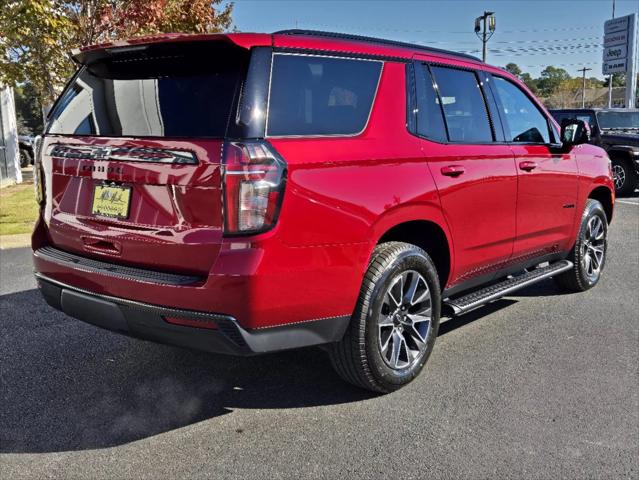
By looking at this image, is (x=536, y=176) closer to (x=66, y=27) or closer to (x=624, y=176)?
(x=66, y=27)

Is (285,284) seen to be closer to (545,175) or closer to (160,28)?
(545,175)

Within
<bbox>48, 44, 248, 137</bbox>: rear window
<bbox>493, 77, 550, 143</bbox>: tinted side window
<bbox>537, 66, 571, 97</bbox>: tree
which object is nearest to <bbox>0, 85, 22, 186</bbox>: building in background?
<bbox>48, 44, 248, 137</bbox>: rear window

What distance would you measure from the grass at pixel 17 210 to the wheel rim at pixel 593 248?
302 inches

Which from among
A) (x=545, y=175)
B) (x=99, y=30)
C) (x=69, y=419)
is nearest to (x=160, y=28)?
(x=99, y=30)

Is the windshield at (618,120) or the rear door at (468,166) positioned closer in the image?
the rear door at (468,166)

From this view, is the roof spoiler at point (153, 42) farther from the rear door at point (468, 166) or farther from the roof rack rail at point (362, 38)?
the rear door at point (468, 166)

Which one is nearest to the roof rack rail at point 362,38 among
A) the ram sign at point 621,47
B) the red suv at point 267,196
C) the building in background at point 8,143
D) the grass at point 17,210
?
the red suv at point 267,196

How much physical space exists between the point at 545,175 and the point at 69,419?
370 centimetres

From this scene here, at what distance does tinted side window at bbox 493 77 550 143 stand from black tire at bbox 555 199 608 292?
3.31 feet

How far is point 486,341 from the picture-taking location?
14.5ft

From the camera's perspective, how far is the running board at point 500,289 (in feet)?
13.1

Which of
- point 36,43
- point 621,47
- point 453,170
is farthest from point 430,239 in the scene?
point 621,47

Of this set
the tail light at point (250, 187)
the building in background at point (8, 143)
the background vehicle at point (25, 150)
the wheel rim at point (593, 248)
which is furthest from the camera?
the background vehicle at point (25, 150)

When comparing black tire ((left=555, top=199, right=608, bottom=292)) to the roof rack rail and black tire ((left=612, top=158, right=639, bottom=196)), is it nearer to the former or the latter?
the roof rack rail
